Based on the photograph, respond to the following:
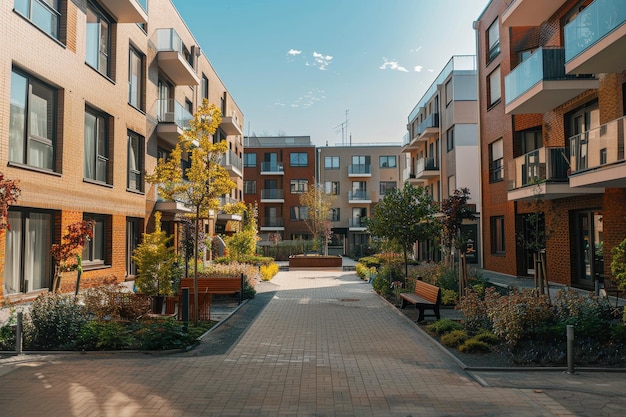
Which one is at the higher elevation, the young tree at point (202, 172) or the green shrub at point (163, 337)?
the young tree at point (202, 172)

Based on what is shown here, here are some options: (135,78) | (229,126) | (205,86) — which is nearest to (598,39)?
(135,78)

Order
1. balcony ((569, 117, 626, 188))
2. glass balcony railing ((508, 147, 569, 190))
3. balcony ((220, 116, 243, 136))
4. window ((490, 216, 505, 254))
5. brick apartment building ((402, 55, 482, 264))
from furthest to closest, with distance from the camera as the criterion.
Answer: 1. balcony ((220, 116, 243, 136))
2. brick apartment building ((402, 55, 482, 264))
3. window ((490, 216, 505, 254))
4. glass balcony railing ((508, 147, 569, 190))
5. balcony ((569, 117, 626, 188))

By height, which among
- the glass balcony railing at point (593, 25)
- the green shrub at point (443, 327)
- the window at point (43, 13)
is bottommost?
the green shrub at point (443, 327)

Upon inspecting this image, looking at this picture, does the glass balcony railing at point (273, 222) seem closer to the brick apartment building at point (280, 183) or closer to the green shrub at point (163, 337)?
the brick apartment building at point (280, 183)

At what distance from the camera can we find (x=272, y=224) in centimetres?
4975

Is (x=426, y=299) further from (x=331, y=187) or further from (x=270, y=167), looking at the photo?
(x=270, y=167)

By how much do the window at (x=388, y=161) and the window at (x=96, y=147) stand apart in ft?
126

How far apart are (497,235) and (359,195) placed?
28.0 metres

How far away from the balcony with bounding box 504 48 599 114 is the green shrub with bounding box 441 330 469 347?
32.3ft

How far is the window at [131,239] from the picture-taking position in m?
18.7

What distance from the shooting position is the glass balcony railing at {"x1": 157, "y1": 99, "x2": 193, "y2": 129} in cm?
2175

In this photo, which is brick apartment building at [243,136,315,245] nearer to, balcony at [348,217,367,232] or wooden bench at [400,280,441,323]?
balcony at [348,217,367,232]

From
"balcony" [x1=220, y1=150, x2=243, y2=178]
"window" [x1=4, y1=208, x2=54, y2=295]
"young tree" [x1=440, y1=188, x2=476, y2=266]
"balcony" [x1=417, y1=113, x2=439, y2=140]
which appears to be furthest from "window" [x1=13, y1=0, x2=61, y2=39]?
"balcony" [x1=417, y1=113, x2=439, y2=140]

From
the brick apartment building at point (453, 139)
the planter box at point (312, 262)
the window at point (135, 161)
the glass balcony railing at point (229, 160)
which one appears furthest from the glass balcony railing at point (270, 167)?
the window at point (135, 161)
